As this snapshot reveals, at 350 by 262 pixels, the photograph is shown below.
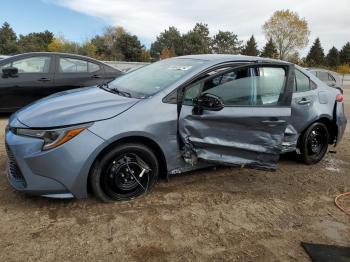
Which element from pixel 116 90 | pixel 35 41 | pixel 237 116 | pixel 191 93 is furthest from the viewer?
pixel 35 41

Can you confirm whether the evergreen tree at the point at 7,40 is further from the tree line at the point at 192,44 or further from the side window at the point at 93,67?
the side window at the point at 93,67

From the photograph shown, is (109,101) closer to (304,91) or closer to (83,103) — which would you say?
(83,103)

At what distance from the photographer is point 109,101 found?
12.8 ft

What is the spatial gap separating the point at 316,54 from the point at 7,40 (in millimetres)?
57741

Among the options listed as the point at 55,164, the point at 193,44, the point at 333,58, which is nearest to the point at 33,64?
the point at 55,164

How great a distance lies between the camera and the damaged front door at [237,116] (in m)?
4.09

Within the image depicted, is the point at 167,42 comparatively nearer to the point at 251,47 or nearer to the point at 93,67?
the point at 251,47

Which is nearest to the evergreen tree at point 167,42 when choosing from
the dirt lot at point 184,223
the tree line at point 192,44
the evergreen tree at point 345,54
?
the tree line at point 192,44

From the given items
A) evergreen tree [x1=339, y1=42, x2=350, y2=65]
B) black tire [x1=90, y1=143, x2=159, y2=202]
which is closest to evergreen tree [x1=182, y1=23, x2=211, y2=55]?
evergreen tree [x1=339, y1=42, x2=350, y2=65]

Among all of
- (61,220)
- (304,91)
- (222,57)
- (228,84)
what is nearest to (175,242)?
A: (61,220)

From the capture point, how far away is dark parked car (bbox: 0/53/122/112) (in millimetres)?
7668

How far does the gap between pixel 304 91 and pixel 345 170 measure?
1350 millimetres

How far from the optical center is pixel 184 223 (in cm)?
357

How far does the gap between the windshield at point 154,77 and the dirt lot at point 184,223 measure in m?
1.15
